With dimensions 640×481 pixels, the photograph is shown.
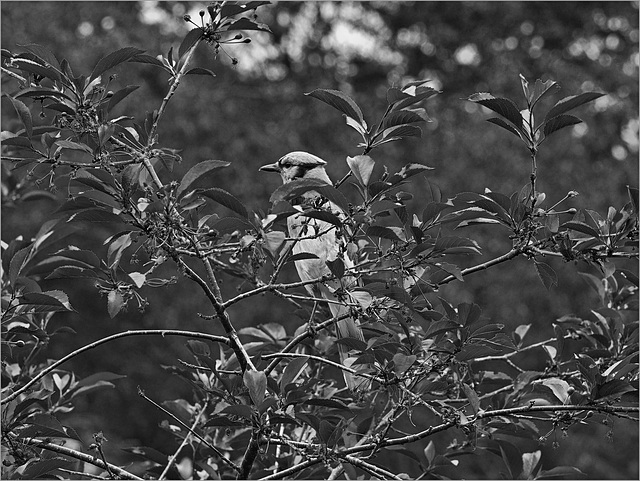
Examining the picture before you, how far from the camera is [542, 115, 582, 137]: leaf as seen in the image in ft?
7.42

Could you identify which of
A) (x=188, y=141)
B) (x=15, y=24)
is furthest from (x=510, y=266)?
(x=15, y=24)

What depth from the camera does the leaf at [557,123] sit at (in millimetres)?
2260

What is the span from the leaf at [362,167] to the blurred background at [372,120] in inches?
220

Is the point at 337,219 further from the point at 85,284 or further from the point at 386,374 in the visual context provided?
the point at 85,284

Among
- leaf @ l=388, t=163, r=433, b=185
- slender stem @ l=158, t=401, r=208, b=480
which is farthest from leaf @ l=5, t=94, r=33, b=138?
slender stem @ l=158, t=401, r=208, b=480

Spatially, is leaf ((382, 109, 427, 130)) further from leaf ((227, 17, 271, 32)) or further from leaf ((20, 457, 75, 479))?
leaf ((20, 457, 75, 479))

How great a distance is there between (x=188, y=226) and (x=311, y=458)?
71 cm

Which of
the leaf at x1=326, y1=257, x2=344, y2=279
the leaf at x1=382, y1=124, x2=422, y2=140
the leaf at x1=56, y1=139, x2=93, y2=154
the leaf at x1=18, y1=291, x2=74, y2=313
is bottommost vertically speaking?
the leaf at x1=18, y1=291, x2=74, y2=313

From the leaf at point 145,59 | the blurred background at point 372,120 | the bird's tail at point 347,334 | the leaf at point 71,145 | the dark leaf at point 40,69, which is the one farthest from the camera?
the blurred background at point 372,120

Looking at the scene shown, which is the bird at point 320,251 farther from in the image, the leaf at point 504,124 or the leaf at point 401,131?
the leaf at point 504,124

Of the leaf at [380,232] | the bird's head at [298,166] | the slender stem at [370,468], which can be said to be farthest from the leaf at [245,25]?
the bird's head at [298,166]

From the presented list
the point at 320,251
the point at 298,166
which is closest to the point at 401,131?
the point at 320,251

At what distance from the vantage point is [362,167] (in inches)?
87.0

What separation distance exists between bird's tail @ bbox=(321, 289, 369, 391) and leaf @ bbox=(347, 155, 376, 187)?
46 cm
